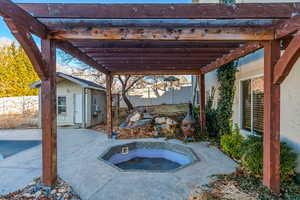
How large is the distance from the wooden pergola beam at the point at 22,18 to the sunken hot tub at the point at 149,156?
347 centimetres

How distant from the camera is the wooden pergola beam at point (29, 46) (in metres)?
2.07

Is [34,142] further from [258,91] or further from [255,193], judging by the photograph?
[258,91]

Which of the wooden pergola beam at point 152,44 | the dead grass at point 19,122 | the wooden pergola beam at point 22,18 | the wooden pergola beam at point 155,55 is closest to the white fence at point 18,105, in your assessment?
the dead grass at point 19,122

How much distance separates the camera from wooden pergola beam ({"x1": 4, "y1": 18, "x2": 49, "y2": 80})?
207cm

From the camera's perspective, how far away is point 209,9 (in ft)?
7.87

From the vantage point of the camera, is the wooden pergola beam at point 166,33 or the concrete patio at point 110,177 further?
the concrete patio at point 110,177

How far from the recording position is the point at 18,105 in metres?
14.6

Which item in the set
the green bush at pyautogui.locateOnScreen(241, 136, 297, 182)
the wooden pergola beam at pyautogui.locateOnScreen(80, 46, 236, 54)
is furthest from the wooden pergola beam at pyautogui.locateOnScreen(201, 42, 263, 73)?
the green bush at pyautogui.locateOnScreen(241, 136, 297, 182)

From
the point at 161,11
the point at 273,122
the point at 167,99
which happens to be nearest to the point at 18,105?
the point at 167,99

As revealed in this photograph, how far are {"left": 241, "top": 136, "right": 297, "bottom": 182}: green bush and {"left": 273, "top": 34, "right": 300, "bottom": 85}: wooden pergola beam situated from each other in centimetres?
144

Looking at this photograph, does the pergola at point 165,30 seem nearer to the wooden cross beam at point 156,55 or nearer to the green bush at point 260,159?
the green bush at point 260,159

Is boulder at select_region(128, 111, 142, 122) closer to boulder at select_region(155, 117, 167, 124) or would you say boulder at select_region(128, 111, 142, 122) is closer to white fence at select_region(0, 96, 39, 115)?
boulder at select_region(155, 117, 167, 124)

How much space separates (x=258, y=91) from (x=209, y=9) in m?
3.21

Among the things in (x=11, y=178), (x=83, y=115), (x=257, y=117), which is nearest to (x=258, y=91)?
(x=257, y=117)
